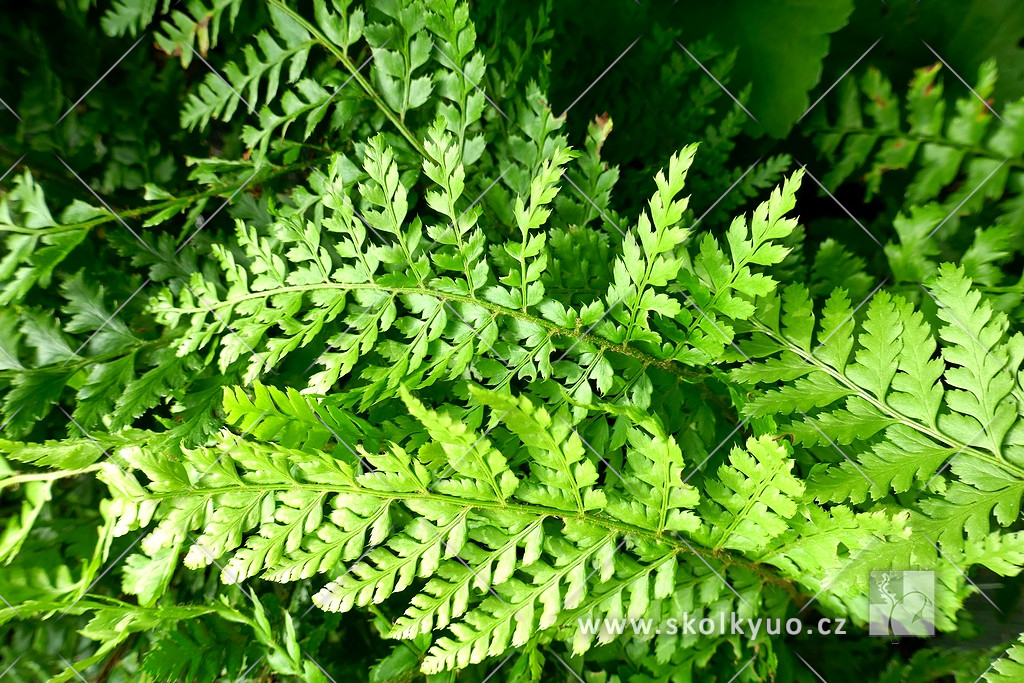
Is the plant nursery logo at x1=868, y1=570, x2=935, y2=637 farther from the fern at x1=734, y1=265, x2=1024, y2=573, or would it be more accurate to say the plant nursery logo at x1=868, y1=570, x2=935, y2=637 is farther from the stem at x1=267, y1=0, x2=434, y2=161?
the stem at x1=267, y1=0, x2=434, y2=161

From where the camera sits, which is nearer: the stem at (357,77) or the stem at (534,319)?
the stem at (534,319)

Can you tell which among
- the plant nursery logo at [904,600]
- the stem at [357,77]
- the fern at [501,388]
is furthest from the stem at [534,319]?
the plant nursery logo at [904,600]

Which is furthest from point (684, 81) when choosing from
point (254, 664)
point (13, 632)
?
point (13, 632)

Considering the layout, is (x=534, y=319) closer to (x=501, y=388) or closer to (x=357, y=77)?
(x=501, y=388)

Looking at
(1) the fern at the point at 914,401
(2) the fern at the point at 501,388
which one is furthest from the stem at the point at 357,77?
(1) the fern at the point at 914,401

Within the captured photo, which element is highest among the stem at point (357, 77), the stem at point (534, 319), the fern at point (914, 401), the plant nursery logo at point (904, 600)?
the stem at point (357, 77)

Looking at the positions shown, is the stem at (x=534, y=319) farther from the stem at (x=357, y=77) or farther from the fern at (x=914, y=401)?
the stem at (x=357, y=77)

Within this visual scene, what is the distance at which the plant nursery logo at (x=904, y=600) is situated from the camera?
89 cm

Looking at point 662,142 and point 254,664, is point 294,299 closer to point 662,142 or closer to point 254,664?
point 254,664

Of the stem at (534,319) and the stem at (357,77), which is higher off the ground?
the stem at (357,77)

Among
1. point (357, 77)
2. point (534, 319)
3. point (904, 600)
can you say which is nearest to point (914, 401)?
point (904, 600)

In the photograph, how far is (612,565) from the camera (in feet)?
3.08

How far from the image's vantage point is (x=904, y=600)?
3.00 feet

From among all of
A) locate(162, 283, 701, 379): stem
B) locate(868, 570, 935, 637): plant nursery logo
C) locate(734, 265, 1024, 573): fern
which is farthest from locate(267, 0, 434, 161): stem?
locate(868, 570, 935, 637): plant nursery logo
